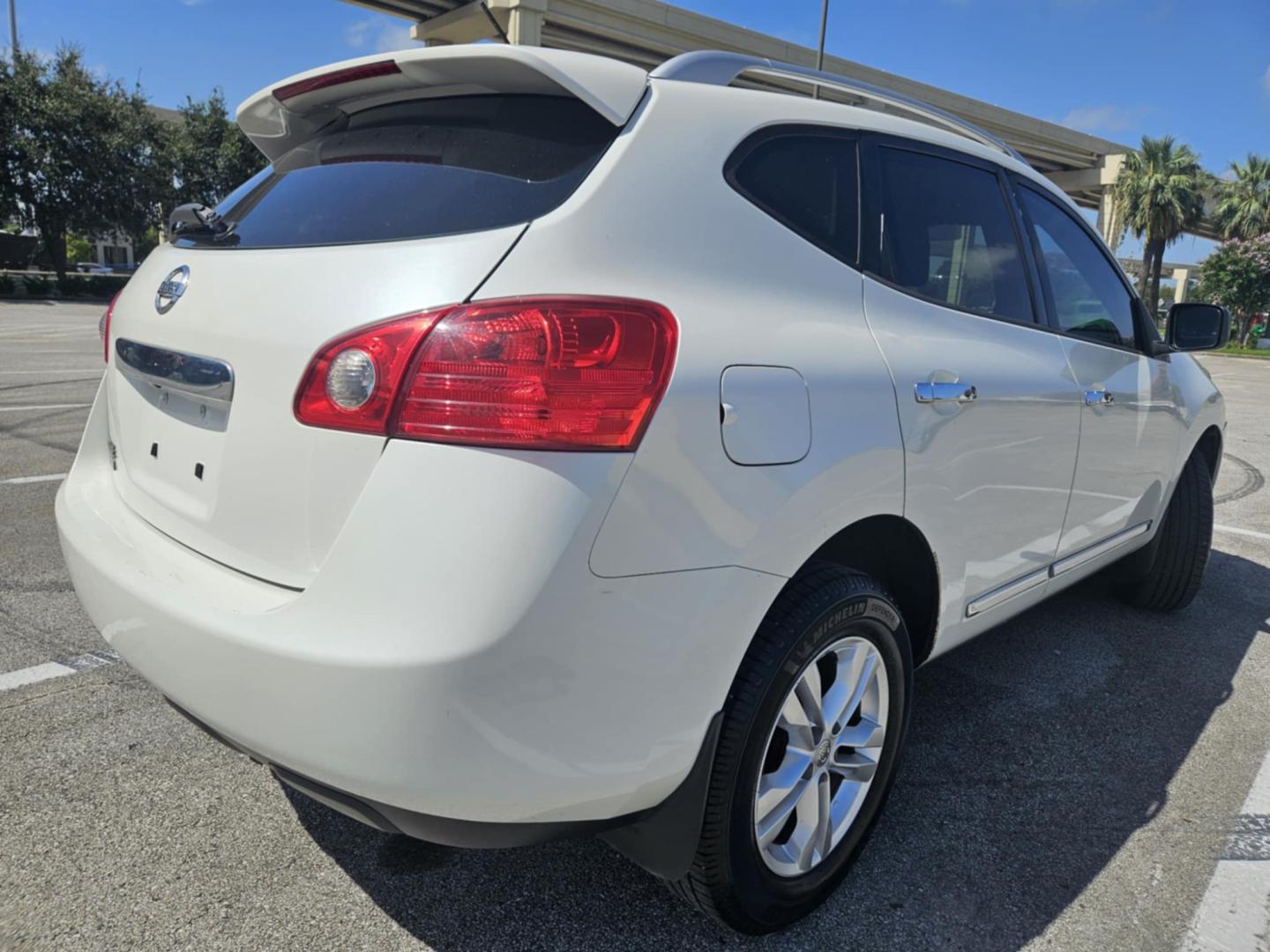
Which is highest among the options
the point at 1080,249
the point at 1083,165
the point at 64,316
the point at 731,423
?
the point at 1083,165

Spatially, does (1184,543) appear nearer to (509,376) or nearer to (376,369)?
(509,376)

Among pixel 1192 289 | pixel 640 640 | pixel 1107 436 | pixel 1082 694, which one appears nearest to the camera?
pixel 640 640

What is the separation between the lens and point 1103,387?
300 cm

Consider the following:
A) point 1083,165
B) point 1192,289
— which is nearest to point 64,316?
point 1083,165

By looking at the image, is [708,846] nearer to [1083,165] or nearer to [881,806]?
[881,806]

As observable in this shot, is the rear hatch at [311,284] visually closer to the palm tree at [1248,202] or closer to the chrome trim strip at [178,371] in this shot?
the chrome trim strip at [178,371]

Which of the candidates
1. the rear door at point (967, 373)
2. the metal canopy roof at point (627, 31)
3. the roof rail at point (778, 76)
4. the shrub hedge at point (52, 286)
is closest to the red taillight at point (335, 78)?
the roof rail at point (778, 76)

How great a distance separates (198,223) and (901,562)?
1.89m

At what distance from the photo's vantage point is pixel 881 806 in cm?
220

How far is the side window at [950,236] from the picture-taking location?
227cm

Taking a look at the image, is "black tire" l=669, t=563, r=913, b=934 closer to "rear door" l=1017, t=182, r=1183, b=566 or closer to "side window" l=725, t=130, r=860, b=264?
"side window" l=725, t=130, r=860, b=264

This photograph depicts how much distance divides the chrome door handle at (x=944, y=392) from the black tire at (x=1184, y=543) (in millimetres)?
2299

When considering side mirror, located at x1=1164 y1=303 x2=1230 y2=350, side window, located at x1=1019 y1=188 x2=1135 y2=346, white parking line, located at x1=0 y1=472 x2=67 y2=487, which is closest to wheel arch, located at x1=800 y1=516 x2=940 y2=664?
side window, located at x1=1019 y1=188 x2=1135 y2=346

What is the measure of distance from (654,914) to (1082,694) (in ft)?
6.65
